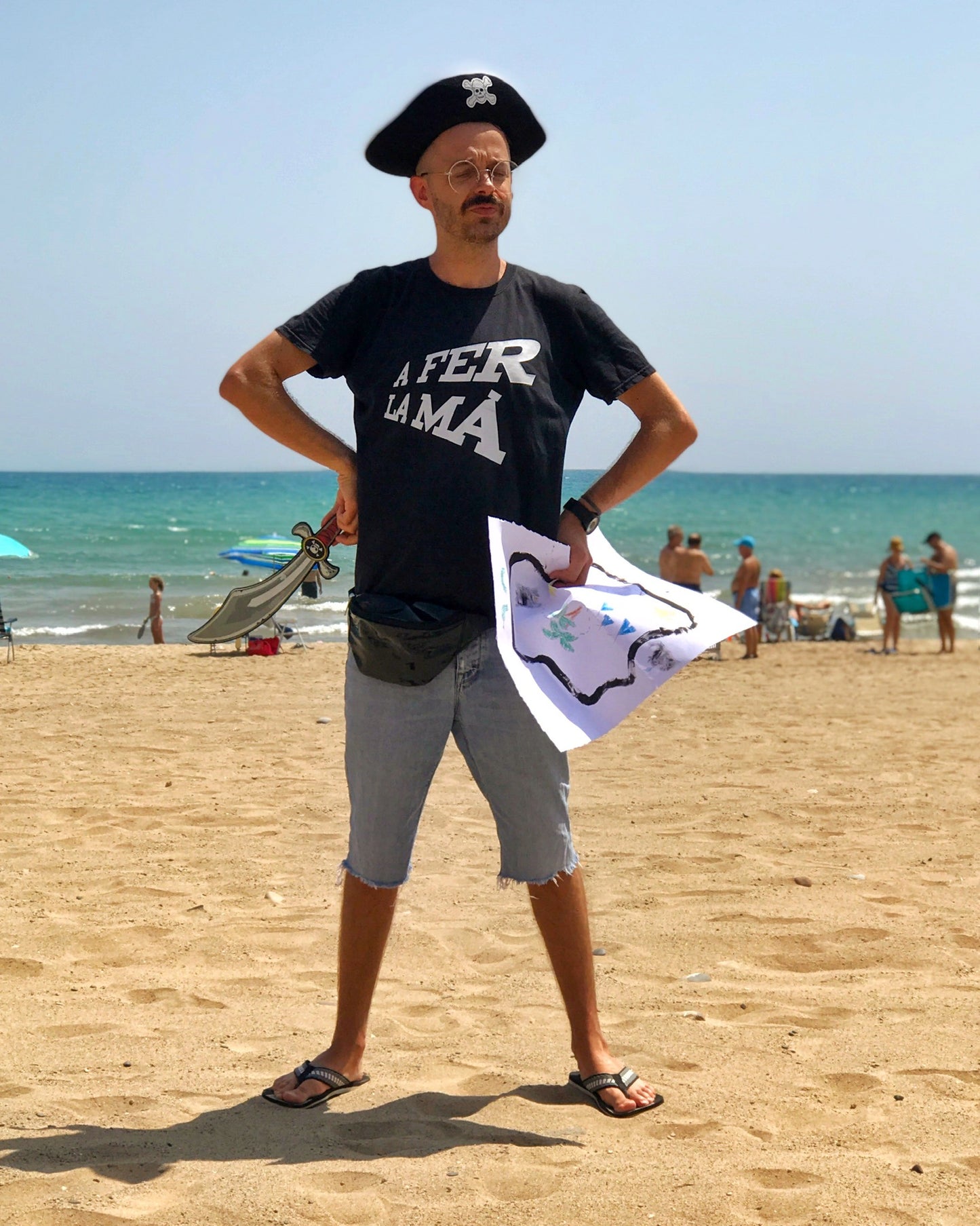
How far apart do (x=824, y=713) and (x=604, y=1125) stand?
6839 mm

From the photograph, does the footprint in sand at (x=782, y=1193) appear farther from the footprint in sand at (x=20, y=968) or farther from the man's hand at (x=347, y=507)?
the footprint in sand at (x=20, y=968)

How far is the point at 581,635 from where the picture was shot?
2.41m

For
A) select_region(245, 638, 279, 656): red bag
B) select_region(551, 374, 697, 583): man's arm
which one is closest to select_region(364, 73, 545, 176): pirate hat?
select_region(551, 374, 697, 583): man's arm

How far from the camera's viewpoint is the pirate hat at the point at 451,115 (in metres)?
2.36

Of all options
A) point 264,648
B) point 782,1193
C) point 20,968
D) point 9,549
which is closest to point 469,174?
point 782,1193

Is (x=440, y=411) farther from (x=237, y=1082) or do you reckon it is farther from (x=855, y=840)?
(x=855, y=840)

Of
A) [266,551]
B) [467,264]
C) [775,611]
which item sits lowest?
[266,551]

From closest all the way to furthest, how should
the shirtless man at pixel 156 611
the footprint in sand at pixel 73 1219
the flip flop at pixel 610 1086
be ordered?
1. the footprint in sand at pixel 73 1219
2. the flip flop at pixel 610 1086
3. the shirtless man at pixel 156 611

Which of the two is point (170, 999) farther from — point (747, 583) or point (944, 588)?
point (944, 588)

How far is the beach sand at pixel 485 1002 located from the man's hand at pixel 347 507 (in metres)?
1.25

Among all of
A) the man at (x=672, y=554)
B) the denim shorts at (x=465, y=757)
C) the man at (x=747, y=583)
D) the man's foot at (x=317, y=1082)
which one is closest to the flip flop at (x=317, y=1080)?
the man's foot at (x=317, y=1082)

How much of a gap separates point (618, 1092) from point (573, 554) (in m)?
1.16

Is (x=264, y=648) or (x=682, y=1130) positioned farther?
(x=264, y=648)

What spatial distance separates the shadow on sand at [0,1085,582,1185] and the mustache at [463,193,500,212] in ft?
6.15
